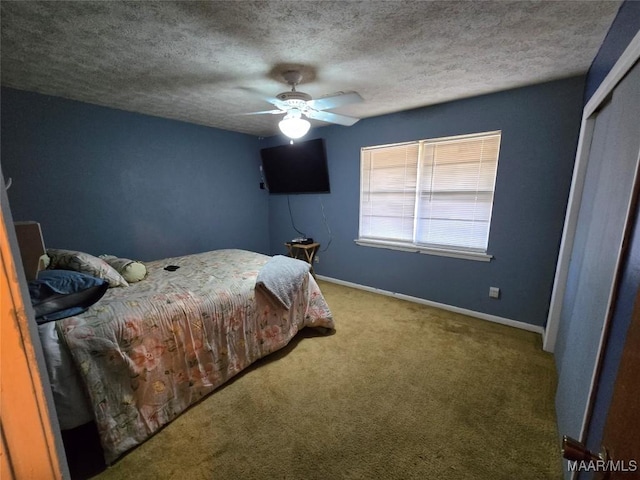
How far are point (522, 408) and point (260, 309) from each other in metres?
1.90

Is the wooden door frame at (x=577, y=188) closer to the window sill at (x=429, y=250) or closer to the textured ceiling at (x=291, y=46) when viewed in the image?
the textured ceiling at (x=291, y=46)

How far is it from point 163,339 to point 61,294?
583 mm

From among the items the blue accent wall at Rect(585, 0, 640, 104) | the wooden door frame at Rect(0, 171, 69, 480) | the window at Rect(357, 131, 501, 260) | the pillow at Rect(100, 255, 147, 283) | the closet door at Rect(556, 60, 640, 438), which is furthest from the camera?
the window at Rect(357, 131, 501, 260)

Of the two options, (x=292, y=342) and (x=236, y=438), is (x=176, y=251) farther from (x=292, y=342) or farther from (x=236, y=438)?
(x=236, y=438)

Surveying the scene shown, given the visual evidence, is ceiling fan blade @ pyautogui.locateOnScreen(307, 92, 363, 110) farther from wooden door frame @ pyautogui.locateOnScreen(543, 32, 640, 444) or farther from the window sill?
the window sill

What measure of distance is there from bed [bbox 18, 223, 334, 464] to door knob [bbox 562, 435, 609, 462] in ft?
5.92

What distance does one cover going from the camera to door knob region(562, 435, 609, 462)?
0.55 m

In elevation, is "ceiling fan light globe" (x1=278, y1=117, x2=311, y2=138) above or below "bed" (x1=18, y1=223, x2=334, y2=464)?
above

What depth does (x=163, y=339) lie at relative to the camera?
63.7 inches

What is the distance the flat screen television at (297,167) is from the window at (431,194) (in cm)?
61

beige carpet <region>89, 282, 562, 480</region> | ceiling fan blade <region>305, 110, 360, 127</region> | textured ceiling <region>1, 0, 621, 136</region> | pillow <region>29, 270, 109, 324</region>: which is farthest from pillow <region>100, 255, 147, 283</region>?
ceiling fan blade <region>305, 110, 360, 127</region>

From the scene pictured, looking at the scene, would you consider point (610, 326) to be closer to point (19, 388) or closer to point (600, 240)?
point (600, 240)

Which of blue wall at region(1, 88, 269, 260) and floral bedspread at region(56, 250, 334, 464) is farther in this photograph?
blue wall at region(1, 88, 269, 260)

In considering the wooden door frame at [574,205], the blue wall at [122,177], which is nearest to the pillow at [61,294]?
the blue wall at [122,177]
